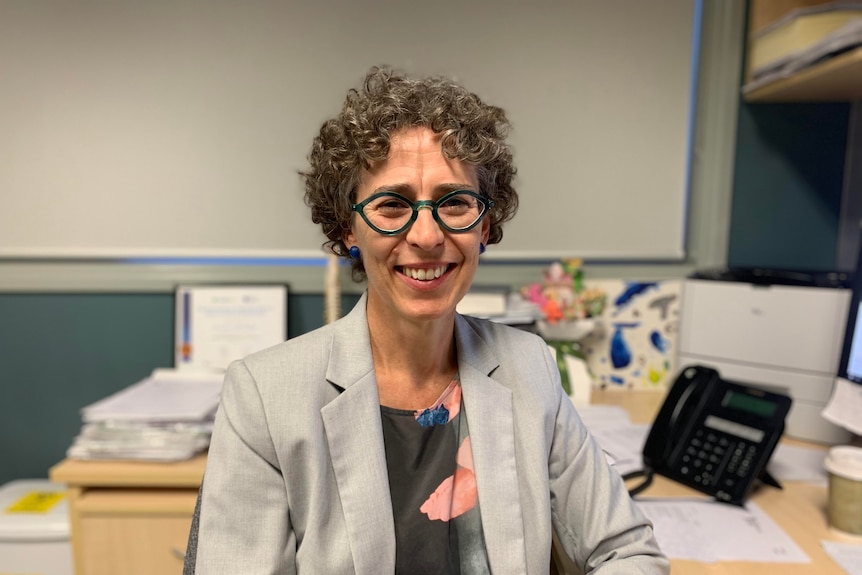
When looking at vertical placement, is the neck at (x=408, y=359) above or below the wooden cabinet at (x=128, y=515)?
above

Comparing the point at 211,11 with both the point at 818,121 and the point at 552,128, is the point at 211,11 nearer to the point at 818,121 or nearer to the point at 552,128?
the point at 552,128

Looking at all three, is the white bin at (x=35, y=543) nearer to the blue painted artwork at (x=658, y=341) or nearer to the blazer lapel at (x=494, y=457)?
the blazer lapel at (x=494, y=457)

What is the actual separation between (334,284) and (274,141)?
0.51m

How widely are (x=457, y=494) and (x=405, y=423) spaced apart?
0.47 feet

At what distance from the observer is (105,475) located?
1.41 m

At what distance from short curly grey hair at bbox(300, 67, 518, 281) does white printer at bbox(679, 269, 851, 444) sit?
983 mm

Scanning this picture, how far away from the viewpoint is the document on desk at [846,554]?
99 centimetres

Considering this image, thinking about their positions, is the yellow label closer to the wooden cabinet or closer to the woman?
the wooden cabinet

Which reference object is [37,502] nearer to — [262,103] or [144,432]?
[144,432]

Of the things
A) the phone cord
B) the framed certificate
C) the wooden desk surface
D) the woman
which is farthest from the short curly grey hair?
the framed certificate

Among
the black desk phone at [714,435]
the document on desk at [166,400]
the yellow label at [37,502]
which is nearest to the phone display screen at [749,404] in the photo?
the black desk phone at [714,435]

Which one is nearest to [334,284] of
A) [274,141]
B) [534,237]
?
[274,141]

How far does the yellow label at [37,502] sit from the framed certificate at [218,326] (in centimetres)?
52

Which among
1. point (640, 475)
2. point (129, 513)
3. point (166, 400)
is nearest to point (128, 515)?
point (129, 513)
